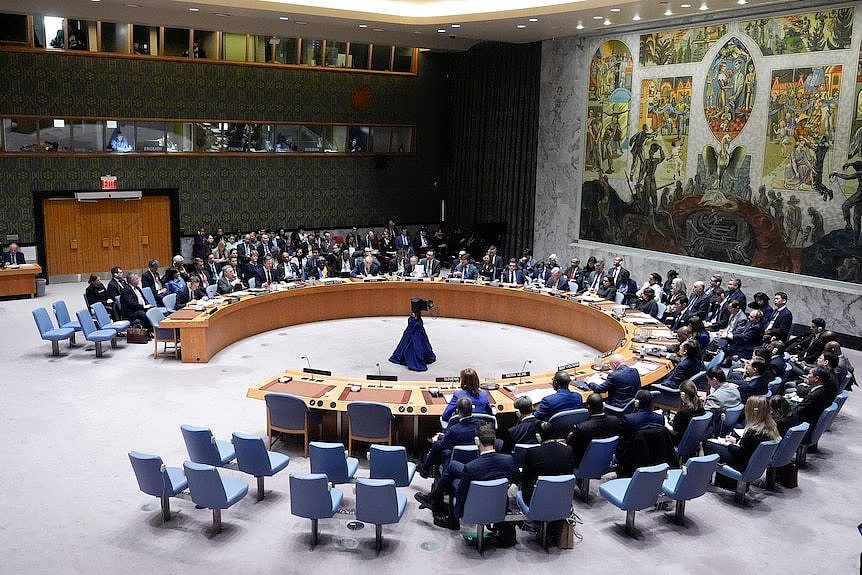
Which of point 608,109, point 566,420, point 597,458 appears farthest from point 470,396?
point 608,109

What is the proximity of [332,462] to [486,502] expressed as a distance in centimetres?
162

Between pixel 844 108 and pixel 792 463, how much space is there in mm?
8525

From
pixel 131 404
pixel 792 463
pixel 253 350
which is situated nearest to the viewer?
pixel 792 463

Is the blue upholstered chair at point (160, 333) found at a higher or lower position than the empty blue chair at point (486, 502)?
higher

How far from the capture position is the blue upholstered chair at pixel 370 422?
27.2 ft

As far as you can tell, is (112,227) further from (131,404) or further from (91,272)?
(131,404)

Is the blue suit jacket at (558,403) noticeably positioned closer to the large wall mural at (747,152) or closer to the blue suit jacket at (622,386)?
the blue suit jacket at (622,386)

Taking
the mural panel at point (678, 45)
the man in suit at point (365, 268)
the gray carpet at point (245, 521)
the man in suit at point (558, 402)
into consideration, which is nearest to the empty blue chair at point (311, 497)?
the gray carpet at point (245, 521)

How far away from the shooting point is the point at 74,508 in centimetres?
749

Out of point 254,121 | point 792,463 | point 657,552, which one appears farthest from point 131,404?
point 254,121

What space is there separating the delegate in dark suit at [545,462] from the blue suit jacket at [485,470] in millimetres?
244

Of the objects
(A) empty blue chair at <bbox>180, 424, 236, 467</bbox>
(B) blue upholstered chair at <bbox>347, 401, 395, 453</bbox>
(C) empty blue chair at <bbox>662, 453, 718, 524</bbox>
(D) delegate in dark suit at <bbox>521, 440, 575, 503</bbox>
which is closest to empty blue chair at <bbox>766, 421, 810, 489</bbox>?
(C) empty blue chair at <bbox>662, 453, 718, 524</bbox>

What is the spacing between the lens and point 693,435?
807 cm

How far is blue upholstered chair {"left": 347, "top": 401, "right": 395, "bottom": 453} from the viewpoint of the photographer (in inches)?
327
